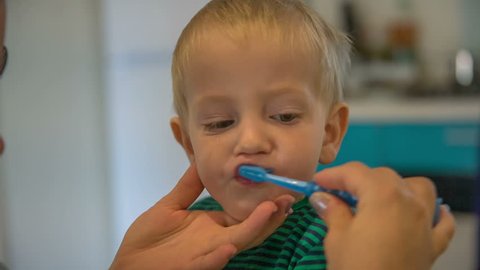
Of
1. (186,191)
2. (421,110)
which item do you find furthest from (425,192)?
(421,110)

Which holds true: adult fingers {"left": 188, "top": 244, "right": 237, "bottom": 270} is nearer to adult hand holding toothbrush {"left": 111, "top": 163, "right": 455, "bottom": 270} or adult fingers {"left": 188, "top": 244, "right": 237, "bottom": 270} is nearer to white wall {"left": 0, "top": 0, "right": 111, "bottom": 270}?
adult hand holding toothbrush {"left": 111, "top": 163, "right": 455, "bottom": 270}

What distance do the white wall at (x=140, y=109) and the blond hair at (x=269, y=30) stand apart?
0.34ft

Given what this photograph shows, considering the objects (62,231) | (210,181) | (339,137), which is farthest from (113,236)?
(339,137)

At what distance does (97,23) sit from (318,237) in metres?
0.63

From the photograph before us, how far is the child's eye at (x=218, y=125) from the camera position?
1.86 feet

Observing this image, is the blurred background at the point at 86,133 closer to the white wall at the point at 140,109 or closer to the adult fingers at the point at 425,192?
the white wall at the point at 140,109

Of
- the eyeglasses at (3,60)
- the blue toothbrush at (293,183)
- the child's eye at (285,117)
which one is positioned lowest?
the blue toothbrush at (293,183)

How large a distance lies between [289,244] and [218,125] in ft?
0.44

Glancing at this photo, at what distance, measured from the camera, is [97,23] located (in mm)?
1024

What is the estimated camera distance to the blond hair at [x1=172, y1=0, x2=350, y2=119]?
57 centimetres

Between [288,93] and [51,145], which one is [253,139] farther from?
[51,145]

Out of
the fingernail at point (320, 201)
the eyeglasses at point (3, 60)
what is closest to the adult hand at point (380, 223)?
the fingernail at point (320, 201)

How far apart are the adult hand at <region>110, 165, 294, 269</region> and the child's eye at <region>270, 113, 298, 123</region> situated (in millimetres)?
71

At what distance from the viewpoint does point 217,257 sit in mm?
529
